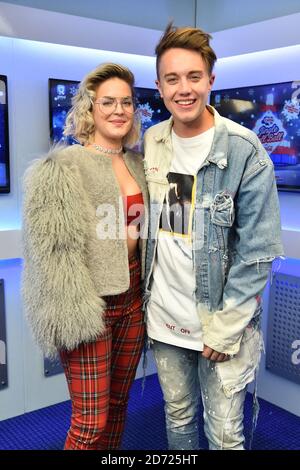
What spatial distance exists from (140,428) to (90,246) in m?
1.43

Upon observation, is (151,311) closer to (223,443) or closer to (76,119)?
(223,443)

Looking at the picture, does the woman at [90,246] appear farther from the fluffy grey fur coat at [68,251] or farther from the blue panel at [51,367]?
the blue panel at [51,367]

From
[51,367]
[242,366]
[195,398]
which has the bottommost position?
[51,367]

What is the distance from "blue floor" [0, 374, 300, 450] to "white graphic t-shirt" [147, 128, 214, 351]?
1.04 metres

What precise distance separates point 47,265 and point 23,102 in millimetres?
1286

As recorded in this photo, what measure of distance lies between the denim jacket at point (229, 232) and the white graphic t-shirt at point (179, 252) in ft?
0.09

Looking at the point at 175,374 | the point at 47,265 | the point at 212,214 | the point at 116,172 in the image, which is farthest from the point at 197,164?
the point at 175,374

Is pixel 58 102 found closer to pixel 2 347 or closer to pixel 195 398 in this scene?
pixel 2 347

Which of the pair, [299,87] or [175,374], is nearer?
[175,374]

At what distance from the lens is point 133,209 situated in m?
1.67

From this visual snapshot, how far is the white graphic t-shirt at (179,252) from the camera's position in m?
1.58

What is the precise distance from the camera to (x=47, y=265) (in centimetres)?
149

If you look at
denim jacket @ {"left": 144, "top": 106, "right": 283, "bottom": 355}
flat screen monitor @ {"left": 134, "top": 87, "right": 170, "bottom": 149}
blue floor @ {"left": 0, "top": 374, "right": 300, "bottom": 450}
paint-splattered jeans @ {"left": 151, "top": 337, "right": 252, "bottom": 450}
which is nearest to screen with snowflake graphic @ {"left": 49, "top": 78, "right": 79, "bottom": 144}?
flat screen monitor @ {"left": 134, "top": 87, "right": 170, "bottom": 149}

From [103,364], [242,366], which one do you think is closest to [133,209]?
[103,364]
